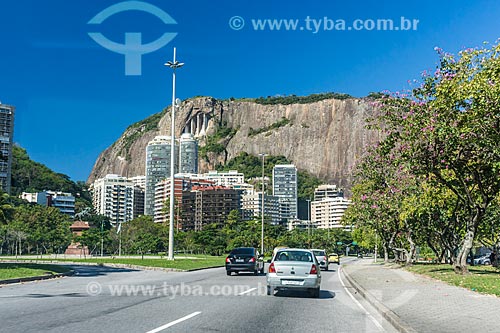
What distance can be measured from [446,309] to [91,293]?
1070cm

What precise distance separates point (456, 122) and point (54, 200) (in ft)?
512

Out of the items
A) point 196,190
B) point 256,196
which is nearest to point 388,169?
point 196,190

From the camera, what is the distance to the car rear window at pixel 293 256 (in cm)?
1709

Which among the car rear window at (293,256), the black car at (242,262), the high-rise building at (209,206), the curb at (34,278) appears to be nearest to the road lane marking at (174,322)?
the car rear window at (293,256)

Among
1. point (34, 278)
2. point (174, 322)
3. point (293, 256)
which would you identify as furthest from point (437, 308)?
point (34, 278)

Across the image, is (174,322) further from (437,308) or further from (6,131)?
(6,131)

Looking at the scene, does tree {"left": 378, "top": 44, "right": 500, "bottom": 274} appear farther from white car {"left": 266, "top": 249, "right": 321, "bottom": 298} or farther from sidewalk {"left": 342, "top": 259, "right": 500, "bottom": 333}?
white car {"left": 266, "top": 249, "right": 321, "bottom": 298}

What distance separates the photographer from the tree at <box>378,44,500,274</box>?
1950 centimetres

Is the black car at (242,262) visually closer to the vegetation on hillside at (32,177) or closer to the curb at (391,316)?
the curb at (391,316)

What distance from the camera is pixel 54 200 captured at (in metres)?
162

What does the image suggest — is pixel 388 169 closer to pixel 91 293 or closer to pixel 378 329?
pixel 91 293

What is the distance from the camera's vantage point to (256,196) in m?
196

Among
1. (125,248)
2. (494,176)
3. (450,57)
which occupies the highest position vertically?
(450,57)

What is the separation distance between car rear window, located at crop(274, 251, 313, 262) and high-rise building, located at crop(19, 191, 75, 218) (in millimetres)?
141550
